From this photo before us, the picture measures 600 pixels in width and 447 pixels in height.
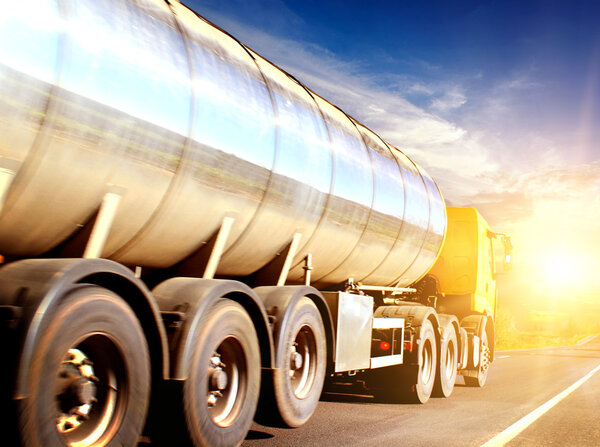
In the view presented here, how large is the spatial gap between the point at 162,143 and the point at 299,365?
2.71 metres

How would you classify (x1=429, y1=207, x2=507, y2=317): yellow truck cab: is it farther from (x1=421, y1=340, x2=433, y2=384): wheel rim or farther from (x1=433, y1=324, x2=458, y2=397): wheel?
(x1=421, y1=340, x2=433, y2=384): wheel rim

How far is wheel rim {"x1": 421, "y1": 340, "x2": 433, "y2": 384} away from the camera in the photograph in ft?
31.6

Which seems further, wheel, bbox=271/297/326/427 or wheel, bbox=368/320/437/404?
wheel, bbox=368/320/437/404

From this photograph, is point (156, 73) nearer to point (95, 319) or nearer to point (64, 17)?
point (64, 17)

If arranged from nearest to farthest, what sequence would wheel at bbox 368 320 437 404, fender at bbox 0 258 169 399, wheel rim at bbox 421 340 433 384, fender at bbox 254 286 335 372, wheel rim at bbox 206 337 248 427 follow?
fender at bbox 0 258 169 399, wheel rim at bbox 206 337 248 427, fender at bbox 254 286 335 372, wheel at bbox 368 320 437 404, wheel rim at bbox 421 340 433 384

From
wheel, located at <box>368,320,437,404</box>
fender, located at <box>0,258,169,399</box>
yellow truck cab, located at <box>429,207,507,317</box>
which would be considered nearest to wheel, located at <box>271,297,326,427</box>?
fender, located at <box>0,258,169,399</box>

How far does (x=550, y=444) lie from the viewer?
21.0ft

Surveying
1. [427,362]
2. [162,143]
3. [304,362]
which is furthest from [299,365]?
[427,362]

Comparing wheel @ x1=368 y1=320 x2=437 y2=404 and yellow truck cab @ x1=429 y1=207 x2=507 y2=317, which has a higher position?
yellow truck cab @ x1=429 y1=207 x2=507 y2=317

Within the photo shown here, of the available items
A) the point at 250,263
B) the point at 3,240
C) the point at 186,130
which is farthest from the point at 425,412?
the point at 3,240

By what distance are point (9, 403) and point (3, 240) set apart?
45.8 inches

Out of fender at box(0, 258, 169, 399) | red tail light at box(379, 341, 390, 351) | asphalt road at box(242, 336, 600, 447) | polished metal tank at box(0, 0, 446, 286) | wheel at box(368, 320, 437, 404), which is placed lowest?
asphalt road at box(242, 336, 600, 447)

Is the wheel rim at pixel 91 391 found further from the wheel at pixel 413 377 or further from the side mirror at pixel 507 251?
the side mirror at pixel 507 251

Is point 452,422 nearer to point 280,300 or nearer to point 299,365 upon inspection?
point 299,365
